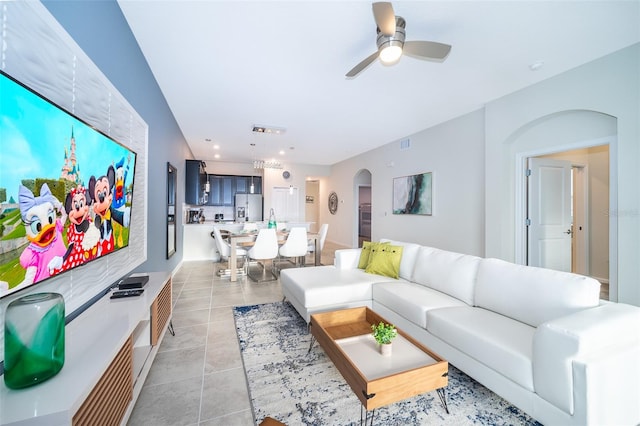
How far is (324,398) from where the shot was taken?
168cm

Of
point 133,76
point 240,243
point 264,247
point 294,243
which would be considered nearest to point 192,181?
point 240,243

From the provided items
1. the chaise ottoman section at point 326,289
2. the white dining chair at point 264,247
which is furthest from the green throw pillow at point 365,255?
the white dining chair at point 264,247

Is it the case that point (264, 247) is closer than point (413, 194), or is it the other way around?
point (264, 247)

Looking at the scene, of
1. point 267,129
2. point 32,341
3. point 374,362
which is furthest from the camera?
point 267,129

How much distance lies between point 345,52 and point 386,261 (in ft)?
7.65

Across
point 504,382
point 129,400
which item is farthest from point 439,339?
point 129,400

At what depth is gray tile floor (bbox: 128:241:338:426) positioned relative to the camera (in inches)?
61.2

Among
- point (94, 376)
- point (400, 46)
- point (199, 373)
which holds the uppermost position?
point (400, 46)

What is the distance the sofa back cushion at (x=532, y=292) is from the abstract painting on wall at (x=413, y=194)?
9.66ft

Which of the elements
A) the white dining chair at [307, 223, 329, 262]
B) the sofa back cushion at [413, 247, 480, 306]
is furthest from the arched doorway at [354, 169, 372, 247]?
the sofa back cushion at [413, 247, 480, 306]

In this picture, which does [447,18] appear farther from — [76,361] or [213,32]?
[76,361]

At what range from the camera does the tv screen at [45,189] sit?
909mm

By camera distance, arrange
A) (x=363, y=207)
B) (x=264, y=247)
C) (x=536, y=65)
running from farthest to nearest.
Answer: (x=363, y=207) < (x=264, y=247) < (x=536, y=65)

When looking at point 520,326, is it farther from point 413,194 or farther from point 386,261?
point 413,194
